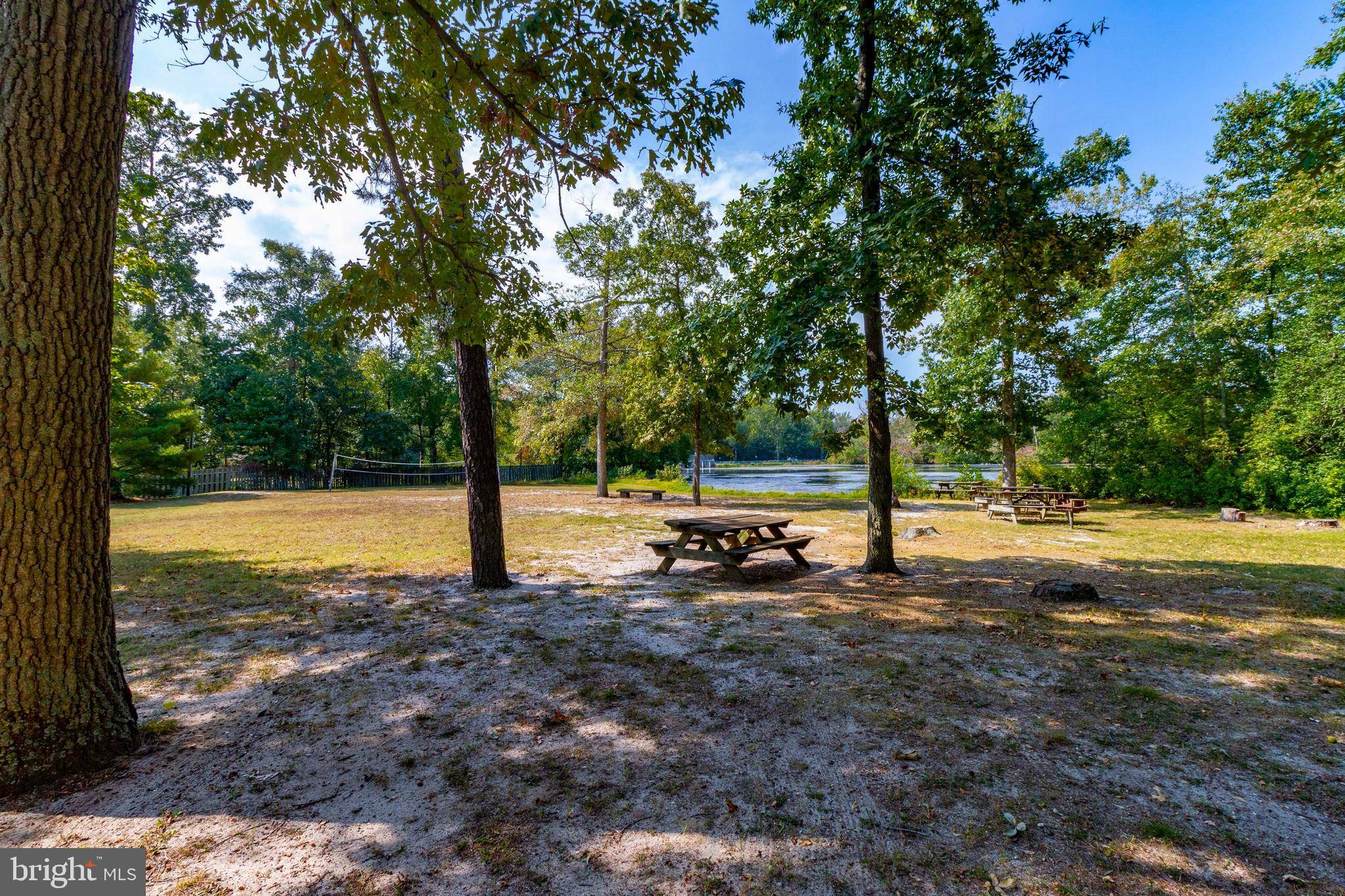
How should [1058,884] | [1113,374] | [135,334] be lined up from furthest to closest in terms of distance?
[1113,374], [135,334], [1058,884]

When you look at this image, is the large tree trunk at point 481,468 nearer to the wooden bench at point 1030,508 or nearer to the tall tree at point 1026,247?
the tall tree at point 1026,247

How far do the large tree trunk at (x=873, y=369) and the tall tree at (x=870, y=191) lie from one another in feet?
0.06

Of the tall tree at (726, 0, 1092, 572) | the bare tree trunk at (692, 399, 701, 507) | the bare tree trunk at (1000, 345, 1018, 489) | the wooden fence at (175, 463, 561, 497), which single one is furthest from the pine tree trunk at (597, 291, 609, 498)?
the wooden fence at (175, 463, 561, 497)

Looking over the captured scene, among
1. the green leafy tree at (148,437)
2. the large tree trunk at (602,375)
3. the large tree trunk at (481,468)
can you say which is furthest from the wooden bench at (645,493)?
the green leafy tree at (148,437)

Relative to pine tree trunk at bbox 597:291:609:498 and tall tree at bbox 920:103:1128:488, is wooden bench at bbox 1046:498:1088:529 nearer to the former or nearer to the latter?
tall tree at bbox 920:103:1128:488

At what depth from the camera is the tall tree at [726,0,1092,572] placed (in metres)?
5.74

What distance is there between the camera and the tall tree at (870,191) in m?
5.74

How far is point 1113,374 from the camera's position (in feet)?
60.2

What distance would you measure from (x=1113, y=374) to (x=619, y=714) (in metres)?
22.4

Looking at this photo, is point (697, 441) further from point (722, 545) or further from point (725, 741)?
point (725, 741)

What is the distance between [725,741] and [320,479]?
36802mm

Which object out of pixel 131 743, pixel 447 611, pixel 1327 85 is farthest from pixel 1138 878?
pixel 1327 85

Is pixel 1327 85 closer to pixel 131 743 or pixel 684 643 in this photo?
pixel 684 643

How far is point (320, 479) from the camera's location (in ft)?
106
